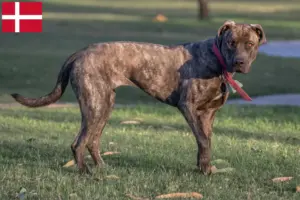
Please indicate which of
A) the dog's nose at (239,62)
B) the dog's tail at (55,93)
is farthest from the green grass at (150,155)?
the dog's nose at (239,62)

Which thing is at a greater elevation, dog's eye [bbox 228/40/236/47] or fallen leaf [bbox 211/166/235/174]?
Answer: dog's eye [bbox 228/40/236/47]

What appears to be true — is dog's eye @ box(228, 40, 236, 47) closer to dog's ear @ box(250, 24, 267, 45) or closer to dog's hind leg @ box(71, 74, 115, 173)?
dog's ear @ box(250, 24, 267, 45)

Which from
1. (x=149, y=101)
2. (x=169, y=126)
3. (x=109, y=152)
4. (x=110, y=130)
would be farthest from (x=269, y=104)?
(x=109, y=152)

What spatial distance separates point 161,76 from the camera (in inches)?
382

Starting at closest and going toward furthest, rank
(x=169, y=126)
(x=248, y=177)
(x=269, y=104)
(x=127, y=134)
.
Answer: (x=248, y=177)
(x=127, y=134)
(x=169, y=126)
(x=269, y=104)

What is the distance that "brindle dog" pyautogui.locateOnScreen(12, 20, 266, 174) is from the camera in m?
9.32

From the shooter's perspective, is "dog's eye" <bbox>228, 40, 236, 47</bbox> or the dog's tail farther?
the dog's tail

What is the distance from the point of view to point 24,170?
368 inches

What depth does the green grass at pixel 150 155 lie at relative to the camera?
8552mm

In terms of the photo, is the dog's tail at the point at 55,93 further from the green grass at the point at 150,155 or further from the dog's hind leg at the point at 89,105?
the green grass at the point at 150,155

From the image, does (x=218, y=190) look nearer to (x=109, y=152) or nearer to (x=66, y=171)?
(x=66, y=171)

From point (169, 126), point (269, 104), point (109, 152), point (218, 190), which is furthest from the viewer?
point (269, 104)

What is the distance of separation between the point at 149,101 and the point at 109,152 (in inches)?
330

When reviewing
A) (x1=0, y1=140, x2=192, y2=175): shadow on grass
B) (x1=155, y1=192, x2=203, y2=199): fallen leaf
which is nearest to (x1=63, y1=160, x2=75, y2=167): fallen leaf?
(x1=0, y1=140, x2=192, y2=175): shadow on grass
